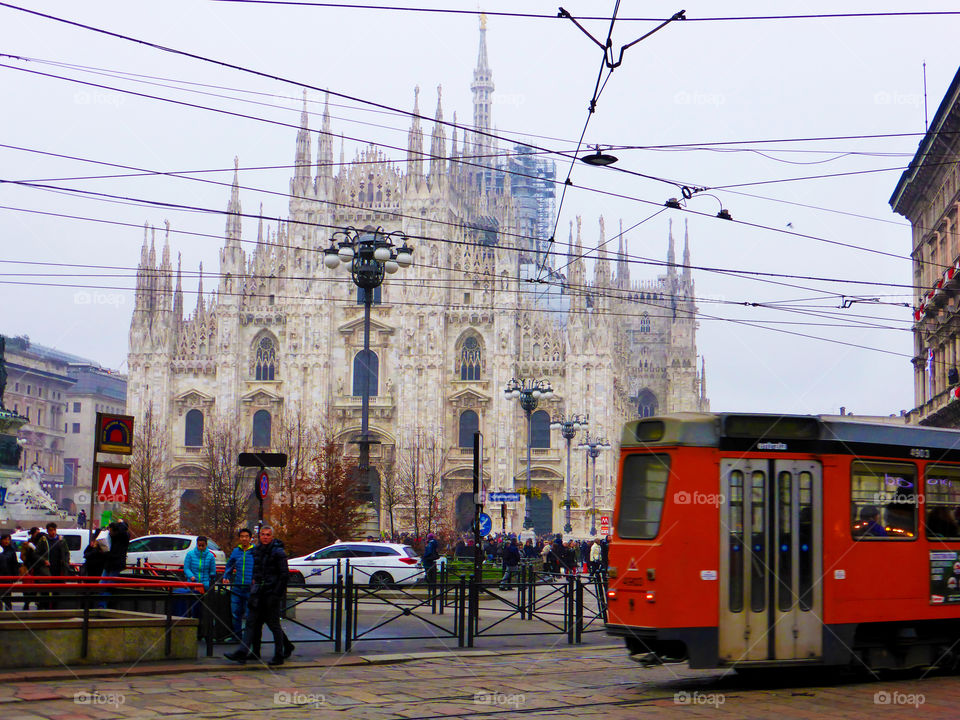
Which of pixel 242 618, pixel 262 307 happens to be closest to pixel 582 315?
pixel 262 307

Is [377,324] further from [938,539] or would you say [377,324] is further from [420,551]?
[938,539]

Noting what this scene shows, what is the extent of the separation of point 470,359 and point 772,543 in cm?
5128

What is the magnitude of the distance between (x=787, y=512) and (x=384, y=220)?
175 feet

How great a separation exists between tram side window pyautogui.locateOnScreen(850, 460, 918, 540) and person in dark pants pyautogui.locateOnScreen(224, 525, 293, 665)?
551 centimetres

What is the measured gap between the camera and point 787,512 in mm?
10750

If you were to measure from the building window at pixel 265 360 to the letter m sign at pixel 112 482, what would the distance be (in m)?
50.7

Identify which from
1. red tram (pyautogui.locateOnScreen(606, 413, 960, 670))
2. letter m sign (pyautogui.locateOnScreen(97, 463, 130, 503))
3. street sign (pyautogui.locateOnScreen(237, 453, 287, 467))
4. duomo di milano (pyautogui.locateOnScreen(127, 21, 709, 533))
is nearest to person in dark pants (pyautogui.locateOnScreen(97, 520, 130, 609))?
letter m sign (pyautogui.locateOnScreen(97, 463, 130, 503))

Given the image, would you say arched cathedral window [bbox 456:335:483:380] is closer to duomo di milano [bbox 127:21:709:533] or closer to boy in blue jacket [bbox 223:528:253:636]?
duomo di milano [bbox 127:21:709:533]

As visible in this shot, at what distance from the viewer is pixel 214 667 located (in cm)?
1111

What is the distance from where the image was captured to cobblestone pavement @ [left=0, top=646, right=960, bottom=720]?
884 cm

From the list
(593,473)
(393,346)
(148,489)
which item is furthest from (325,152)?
(148,489)

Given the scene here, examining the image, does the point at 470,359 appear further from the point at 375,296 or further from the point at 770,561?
the point at 770,561

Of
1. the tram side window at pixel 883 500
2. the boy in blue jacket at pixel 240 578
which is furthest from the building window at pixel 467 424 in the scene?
the tram side window at pixel 883 500

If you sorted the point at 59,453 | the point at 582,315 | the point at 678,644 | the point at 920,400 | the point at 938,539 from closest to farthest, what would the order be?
1. the point at 678,644
2. the point at 938,539
3. the point at 920,400
4. the point at 582,315
5. the point at 59,453
